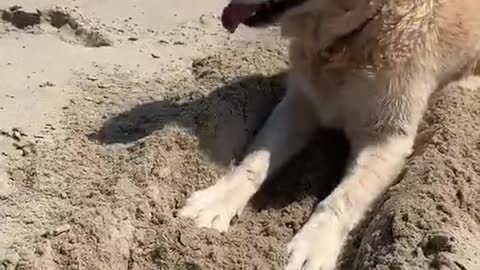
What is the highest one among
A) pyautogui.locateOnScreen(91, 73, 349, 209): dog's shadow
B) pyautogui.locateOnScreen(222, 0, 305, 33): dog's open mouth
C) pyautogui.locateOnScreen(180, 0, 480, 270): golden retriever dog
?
pyautogui.locateOnScreen(222, 0, 305, 33): dog's open mouth

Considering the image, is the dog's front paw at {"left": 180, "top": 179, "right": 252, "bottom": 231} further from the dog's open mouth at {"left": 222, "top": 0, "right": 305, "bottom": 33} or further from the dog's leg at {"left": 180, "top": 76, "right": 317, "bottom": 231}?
the dog's open mouth at {"left": 222, "top": 0, "right": 305, "bottom": 33}

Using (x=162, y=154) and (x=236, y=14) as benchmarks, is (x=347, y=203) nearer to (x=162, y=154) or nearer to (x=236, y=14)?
(x=162, y=154)

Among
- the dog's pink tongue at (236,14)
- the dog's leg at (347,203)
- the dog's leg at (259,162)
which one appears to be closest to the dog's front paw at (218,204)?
the dog's leg at (259,162)

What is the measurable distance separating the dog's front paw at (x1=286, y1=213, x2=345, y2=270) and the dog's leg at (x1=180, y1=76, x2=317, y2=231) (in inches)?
9.8

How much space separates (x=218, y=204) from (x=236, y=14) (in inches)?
26.8

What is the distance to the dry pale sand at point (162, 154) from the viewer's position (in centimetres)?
268

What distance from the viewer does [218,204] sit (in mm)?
2992

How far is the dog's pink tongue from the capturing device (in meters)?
3.16

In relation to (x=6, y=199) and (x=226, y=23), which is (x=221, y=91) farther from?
(x=6, y=199)

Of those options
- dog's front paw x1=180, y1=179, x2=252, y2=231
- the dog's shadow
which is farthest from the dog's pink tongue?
dog's front paw x1=180, y1=179, x2=252, y2=231

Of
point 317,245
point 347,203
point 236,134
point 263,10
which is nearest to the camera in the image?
point 317,245

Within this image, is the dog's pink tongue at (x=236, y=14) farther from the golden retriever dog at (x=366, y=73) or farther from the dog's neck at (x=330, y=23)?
the dog's neck at (x=330, y=23)

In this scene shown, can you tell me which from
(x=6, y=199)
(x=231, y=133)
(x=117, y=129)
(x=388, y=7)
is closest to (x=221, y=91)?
(x=231, y=133)

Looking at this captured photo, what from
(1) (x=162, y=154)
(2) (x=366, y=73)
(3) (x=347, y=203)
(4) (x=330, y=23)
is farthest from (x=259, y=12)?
(3) (x=347, y=203)
